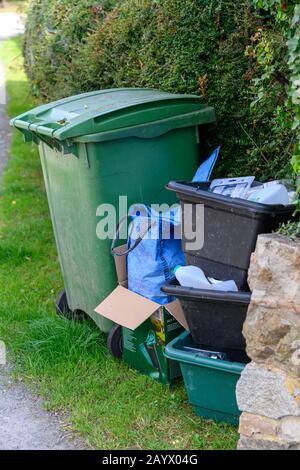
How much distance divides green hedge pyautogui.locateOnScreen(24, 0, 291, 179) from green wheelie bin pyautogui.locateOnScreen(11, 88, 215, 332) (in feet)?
0.86

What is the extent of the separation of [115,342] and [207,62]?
1879 millimetres

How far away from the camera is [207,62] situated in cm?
465

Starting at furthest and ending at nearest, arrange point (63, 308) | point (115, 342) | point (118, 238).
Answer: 1. point (63, 308)
2. point (115, 342)
3. point (118, 238)

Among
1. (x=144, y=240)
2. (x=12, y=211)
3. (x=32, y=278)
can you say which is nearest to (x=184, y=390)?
(x=144, y=240)

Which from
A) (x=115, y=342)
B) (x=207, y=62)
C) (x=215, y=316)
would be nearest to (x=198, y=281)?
(x=215, y=316)

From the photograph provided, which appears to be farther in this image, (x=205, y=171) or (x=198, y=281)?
(x=205, y=171)

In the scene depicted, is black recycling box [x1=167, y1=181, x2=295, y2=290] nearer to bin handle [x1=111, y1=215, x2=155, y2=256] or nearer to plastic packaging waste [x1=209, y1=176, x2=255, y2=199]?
plastic packaging waste [x1=209, y1=176, x2=255, y2=199]

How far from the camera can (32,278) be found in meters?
5.60

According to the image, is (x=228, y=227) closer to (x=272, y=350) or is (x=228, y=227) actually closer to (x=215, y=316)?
(x=215, y=316)

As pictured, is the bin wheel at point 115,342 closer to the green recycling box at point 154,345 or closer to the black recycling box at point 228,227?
the green recycling box at point 154,345

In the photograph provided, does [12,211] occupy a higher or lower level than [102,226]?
lower

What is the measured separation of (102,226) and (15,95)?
9040 mm

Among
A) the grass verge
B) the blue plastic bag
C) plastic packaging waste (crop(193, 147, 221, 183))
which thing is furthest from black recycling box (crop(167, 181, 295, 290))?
the grass verge

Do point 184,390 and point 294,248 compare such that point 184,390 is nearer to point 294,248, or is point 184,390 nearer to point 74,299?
point 74,299
